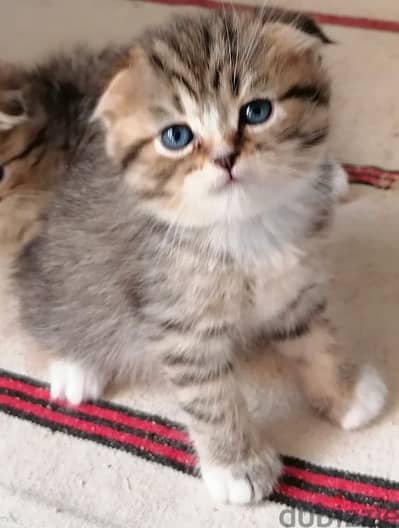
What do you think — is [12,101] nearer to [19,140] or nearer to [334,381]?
[19,140]

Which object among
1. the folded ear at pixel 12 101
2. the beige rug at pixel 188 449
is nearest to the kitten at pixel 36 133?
the folded ear at pixel 12 101

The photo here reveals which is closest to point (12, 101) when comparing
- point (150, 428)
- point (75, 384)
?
point (75, 384)

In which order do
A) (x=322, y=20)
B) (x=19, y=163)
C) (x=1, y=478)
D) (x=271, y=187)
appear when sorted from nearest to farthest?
(x=271, y=187) < (x=1, y=478) < (x=19, y=163) < (x=322, y=20)

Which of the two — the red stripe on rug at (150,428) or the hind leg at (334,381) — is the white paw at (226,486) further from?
the hind leg at (334,381)

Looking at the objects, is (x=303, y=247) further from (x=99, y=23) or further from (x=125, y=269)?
(x=99, y=23)

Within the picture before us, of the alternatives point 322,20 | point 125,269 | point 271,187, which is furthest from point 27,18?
point 271,187

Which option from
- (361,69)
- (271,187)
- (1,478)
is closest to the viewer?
(271,187)

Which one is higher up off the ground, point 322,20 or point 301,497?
point 322,20
